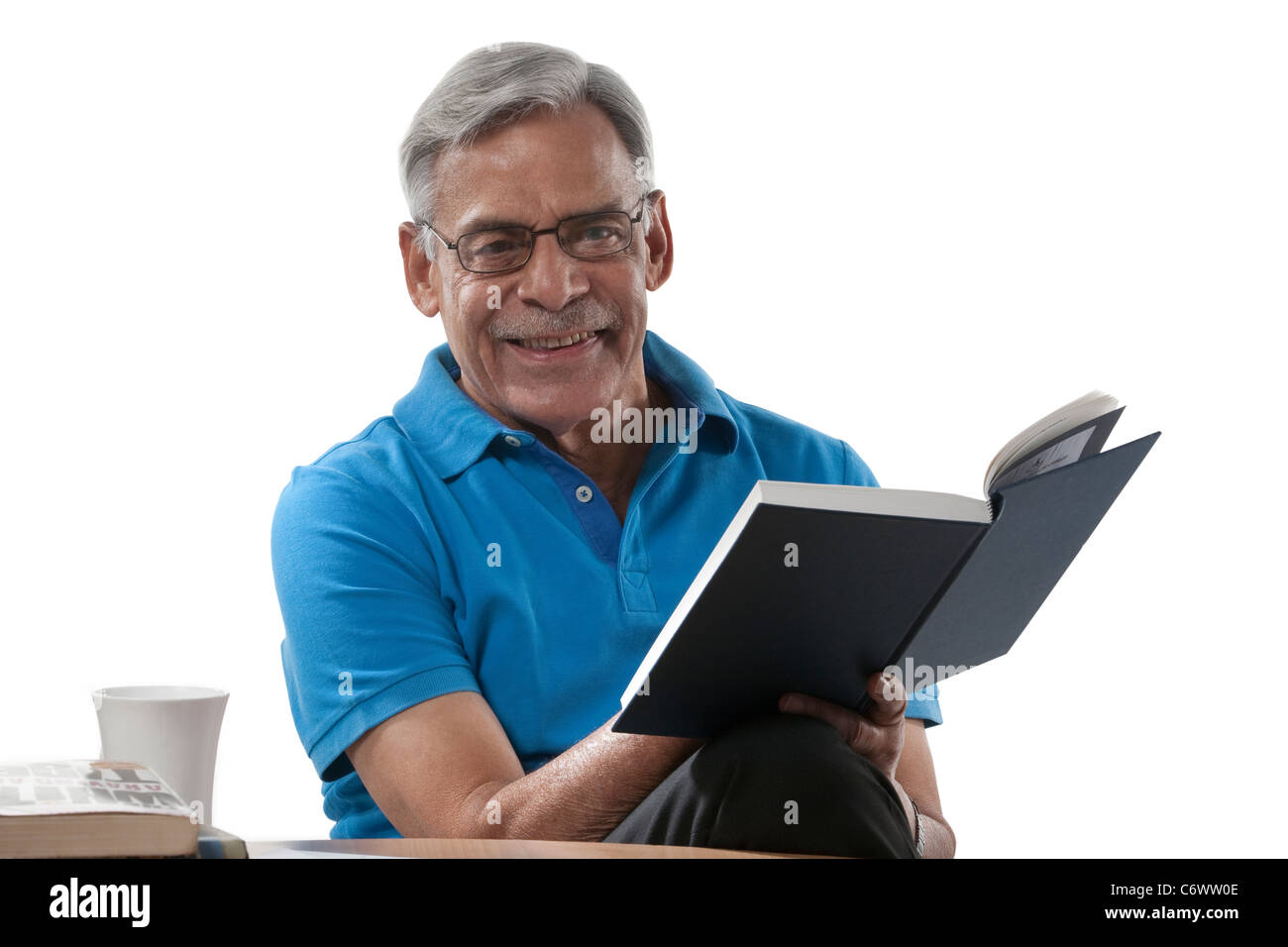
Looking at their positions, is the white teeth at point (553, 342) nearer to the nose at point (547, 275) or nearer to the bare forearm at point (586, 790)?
the nose at point (547, 275)

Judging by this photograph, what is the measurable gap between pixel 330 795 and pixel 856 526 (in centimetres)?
79

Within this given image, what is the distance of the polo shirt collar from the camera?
5.17 feet

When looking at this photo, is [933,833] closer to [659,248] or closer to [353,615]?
[353,615]

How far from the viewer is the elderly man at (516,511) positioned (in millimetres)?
1356

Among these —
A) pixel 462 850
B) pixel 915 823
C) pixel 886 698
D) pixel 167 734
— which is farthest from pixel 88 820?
pixel 915 823

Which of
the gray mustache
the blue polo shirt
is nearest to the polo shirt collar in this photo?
the blue polo shirt

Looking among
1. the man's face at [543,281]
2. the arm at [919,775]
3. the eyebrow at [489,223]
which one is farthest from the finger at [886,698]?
the eyebrow at [489,223]

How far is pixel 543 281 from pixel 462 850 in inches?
29.7

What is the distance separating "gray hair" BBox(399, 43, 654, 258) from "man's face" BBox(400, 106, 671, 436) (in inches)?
0.6

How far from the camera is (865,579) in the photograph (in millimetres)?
1084

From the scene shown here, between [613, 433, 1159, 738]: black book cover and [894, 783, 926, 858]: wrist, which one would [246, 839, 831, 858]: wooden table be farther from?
[894, 783, 926, 858]: wrist

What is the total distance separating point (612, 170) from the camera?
158 centimetres
